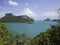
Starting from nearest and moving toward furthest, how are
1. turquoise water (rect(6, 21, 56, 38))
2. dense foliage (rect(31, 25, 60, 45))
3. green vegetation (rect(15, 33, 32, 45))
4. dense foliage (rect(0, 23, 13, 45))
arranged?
dense foliage (rect(31, 25, 60, 45)) → dense foliage (rect(0, 23, 13, 45)) → green vegetation (rect(15, 33, 32, 45)) → turquoise water (rect(6, 21, 56, 38))

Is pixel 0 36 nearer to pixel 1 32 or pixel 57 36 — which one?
pixel 1 32

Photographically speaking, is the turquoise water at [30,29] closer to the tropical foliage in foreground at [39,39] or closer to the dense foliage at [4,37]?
the dense foliage at [4,37]

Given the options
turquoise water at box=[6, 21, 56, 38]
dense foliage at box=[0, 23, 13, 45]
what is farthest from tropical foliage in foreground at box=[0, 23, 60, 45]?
turquoise water at box=[6, 21, 56, 38]

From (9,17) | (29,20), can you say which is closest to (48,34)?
(9,17)

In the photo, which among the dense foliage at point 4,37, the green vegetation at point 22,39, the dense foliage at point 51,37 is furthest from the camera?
the green vegetation at point 22,39

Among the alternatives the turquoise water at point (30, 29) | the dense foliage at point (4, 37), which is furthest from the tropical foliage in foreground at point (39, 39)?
the turquoise water at point (30, 29)

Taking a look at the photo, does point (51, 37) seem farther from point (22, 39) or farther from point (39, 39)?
point (22, 39)

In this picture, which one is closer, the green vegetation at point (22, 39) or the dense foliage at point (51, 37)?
the dense foliage at point (51, 37)

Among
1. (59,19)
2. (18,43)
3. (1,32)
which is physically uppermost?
(59,19)

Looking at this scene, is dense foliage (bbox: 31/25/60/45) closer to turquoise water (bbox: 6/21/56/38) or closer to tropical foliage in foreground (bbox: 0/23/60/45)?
tropical foliage in foreground (bbox: 0/23/60/45)

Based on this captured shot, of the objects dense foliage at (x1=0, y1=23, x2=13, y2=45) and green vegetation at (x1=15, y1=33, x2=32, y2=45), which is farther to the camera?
green vegetation at (x1=15, y1=33, x2=32, y2=45)

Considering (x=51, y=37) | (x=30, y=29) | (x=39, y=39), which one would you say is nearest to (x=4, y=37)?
(x=39, y=39)
